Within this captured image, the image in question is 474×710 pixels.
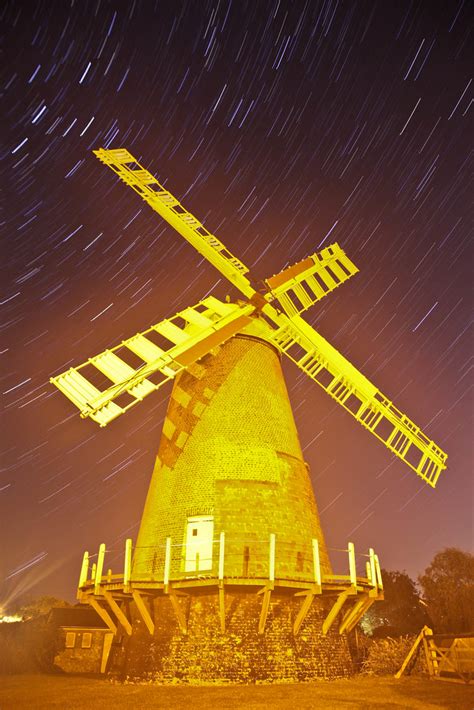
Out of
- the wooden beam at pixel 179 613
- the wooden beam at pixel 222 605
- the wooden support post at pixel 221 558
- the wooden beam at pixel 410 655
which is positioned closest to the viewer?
the wooden support post at pixel 221 558

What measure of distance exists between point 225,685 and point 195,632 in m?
1.37

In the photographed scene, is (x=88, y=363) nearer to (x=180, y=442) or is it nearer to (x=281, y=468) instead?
(x=180, y=442)

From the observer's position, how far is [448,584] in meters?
42.6

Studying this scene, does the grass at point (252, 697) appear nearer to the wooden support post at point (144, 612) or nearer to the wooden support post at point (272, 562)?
the wooden support post at point (144, 612)

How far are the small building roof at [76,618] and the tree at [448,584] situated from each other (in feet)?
76.9

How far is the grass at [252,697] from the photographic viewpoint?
397 inches

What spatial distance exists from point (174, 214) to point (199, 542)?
40.9 ft

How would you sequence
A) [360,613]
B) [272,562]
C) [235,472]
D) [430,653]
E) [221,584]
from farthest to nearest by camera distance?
[430,653]
[235,472]
[360,613]
[272,562]
[221,584]

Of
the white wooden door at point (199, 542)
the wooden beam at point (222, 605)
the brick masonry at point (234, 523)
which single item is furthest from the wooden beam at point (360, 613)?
the white wooden door at point (199, 542)

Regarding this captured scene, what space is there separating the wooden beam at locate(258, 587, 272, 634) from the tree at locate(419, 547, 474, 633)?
94.4 ft

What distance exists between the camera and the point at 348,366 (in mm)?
18969

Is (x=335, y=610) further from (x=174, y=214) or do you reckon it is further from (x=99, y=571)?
(x=174, y=214)

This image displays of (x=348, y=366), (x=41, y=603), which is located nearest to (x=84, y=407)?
(x=348, y=366)

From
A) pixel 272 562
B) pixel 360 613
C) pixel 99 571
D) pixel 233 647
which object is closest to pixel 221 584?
pixel 272 562
